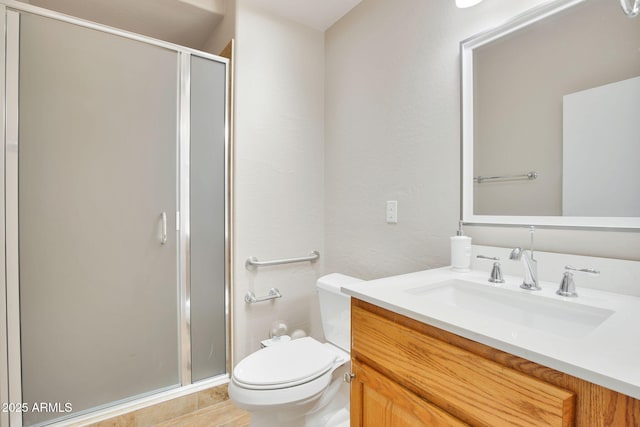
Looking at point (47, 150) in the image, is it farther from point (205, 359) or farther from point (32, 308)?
point (205, 359)

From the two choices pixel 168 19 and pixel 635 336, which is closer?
pixel 635 336

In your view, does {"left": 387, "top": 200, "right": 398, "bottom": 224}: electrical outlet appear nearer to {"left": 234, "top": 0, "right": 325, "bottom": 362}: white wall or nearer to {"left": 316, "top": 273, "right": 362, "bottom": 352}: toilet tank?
{"left": 316, "top": 273, "right": 362, "bottom": 352}: toilet tank

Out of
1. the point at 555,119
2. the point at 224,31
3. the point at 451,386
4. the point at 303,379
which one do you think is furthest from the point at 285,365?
the point at 224,31

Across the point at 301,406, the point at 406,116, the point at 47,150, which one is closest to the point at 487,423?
the point at 301,406

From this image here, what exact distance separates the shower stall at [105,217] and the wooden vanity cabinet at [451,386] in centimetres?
112

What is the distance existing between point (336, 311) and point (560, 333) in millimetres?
910

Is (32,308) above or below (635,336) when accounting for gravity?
below

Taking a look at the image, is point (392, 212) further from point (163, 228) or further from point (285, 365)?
point (163, 228)

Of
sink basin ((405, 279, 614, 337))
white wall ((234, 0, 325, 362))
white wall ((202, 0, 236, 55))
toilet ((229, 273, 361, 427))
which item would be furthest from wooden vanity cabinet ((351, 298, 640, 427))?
white wall ((202, 0, 236, 55))

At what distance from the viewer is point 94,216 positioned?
144 cm

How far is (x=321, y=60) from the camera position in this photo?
2.08 m

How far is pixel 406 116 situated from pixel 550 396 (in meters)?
1.26

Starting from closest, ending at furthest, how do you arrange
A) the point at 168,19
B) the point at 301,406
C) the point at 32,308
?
the point at 301,406 → the point at 32,308 → the point at 168,19

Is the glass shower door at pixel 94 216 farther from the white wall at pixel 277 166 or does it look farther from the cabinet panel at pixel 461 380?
the cabinet panel at pixel 461 380
